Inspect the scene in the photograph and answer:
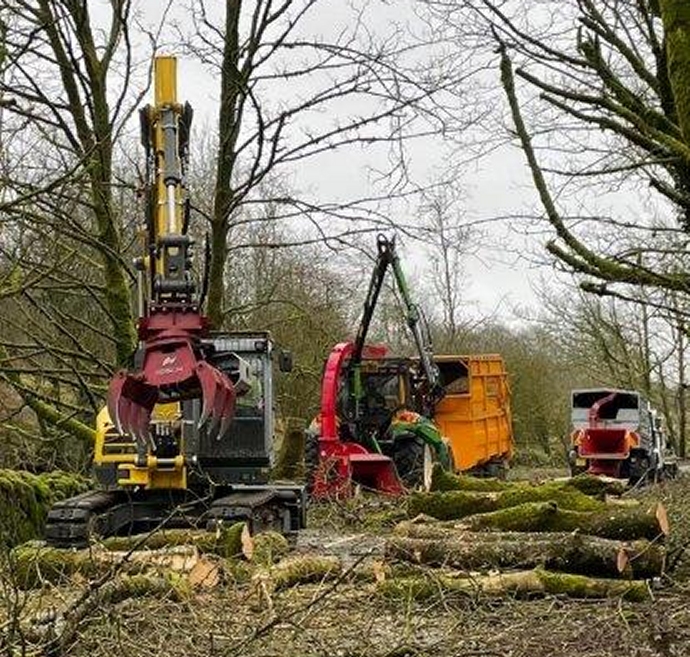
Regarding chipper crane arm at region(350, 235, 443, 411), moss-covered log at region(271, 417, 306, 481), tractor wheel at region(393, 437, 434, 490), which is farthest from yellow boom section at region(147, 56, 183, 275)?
moss-covered log at region(271, 417, 306, 481)

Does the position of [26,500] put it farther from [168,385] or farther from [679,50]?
[679,50]

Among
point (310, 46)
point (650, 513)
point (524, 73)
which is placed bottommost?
point (650, 513)

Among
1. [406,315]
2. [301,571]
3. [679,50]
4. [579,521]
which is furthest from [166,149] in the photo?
[679,50]

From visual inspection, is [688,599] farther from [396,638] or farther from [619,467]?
[619,467]

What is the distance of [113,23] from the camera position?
1252cm

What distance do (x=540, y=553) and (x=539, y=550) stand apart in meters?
0.02

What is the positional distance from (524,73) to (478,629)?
3.26 m

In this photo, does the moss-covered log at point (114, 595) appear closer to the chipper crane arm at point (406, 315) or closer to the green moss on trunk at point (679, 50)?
the green moss on trunk at point (679, 50)

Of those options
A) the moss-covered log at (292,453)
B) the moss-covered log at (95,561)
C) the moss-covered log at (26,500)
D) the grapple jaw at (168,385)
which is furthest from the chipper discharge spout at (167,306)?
the moss-covered log at (292,453)

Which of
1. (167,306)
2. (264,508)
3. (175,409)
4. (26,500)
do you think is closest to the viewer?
(167,306)

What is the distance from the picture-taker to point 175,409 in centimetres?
1088

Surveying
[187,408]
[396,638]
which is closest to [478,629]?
[396,638]

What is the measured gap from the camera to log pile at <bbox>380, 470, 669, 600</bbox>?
8.00 metres

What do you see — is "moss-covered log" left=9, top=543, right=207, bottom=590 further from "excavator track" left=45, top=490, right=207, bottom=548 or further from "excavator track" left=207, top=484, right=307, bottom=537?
"excavator track" left=45, top=490, right=207, bottom=548
